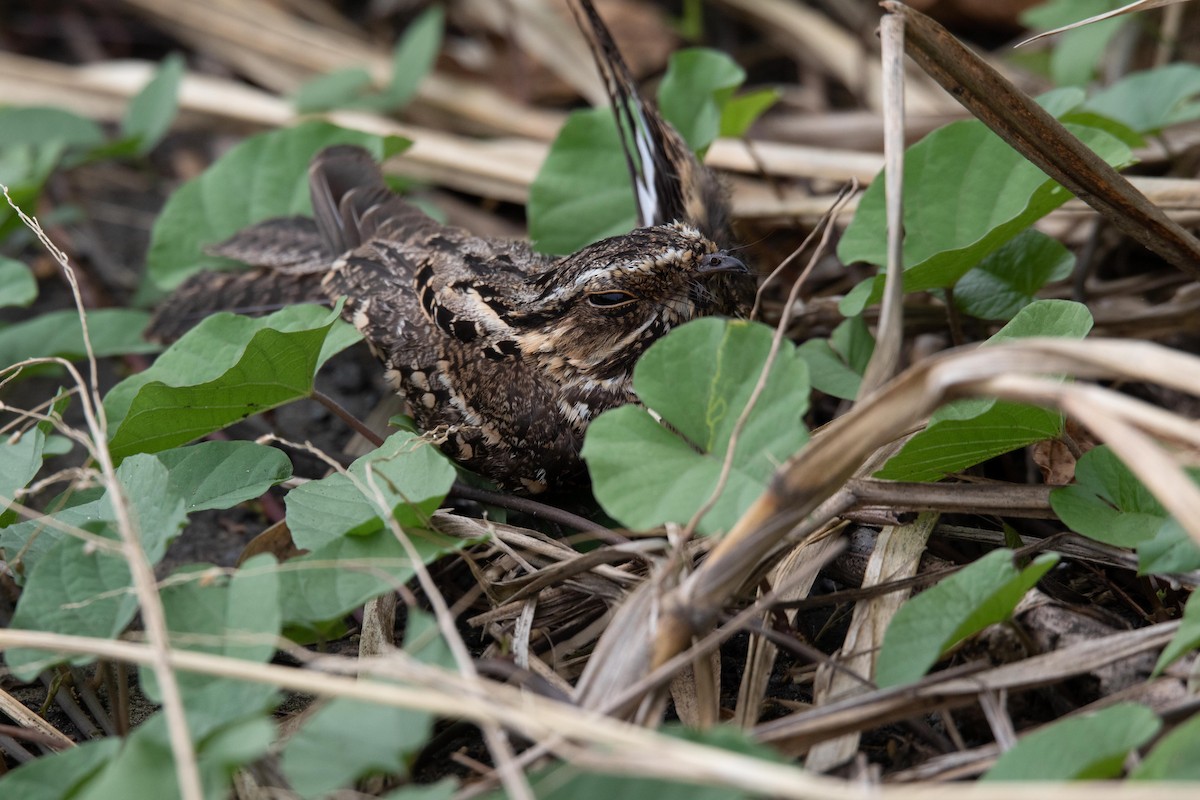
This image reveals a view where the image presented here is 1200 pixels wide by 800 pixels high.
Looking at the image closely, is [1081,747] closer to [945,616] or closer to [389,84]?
[945,616]

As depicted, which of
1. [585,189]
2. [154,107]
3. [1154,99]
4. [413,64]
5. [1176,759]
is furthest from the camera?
[413,64]

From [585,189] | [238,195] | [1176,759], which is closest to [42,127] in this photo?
[238,195]

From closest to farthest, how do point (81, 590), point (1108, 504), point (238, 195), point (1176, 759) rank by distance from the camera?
point (1176, 759)
point (81, 590)
point (1108, 504)
point (238, 195)

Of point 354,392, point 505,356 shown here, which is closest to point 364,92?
point 354,392

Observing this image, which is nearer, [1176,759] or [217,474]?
[1176,759]

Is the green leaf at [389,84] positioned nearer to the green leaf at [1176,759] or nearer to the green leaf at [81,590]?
the green leaf at [81,590]

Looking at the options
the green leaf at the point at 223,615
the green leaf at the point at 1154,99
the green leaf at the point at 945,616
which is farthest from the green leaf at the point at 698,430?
the green leaf at the point at 1154,99
